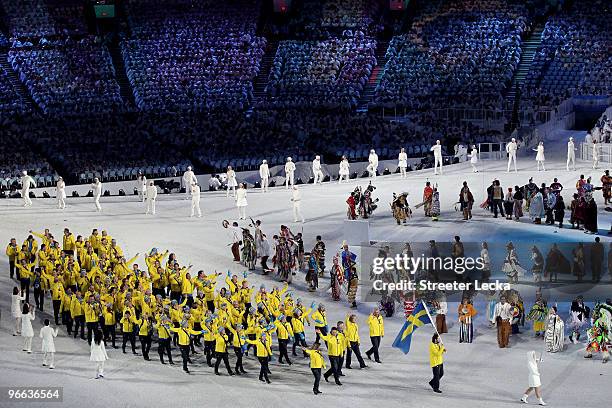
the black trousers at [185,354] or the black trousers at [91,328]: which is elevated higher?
the black trousers at [91,328]

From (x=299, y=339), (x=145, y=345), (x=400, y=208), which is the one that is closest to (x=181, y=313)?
(x=145, y=345)

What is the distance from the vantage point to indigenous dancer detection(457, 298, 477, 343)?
33125 mm

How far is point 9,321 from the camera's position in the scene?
35062 mm

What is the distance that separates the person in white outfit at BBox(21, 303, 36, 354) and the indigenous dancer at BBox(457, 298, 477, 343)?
34.5 feet

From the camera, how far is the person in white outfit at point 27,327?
3241 cm

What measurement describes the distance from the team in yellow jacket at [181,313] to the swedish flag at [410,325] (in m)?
0.50

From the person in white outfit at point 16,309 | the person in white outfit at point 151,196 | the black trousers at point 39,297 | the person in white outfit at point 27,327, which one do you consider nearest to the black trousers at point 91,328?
the person in white outfit at point 27,327

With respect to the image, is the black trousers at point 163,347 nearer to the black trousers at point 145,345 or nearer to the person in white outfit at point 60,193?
the black trousers at point 145,345

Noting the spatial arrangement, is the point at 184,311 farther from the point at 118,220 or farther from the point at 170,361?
the point at 118,220

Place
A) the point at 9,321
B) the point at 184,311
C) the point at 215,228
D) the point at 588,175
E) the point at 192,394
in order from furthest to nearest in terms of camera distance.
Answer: the point at 588,175 → the point at 215,228 → the point at 9,321 → the point at 184,311 → the point at 192,394

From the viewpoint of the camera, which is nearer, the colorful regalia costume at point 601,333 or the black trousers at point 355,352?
the black trousers at point 355,352

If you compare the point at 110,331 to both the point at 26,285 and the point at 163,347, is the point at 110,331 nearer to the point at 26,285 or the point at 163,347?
the point at 163,347

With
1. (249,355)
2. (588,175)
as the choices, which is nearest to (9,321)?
(249,355)

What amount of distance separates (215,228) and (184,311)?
1322 centimetres
